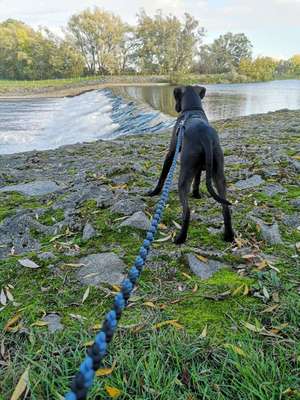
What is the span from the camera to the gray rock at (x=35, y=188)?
4.05m

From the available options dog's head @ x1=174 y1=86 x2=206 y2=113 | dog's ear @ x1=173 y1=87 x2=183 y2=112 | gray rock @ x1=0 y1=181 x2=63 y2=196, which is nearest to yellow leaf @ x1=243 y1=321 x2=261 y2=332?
dog's head @ x1=174 y1=86 x2=206 y2=113

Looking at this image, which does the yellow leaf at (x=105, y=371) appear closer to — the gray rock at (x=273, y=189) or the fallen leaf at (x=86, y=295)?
the fallen leaf at (x=86, y=295)

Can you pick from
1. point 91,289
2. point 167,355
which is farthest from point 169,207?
point 167,355

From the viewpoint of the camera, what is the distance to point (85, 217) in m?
3.06

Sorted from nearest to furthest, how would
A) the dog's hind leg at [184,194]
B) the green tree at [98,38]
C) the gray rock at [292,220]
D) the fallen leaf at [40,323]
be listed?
1. the fallen leaf at [40,323]
2. the dog's hind leg at [184,194]
3. the gray rock at [292,220]
4. the green tree at [98,38]

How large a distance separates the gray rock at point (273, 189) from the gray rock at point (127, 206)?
1.38m

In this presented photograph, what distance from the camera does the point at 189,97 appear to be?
10.2 feet

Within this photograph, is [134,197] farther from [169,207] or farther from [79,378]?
[79,378]

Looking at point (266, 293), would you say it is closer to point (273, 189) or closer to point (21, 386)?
point (21, 386)

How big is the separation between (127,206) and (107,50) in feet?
181

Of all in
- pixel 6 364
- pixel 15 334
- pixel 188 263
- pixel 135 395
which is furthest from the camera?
pixel 188 263

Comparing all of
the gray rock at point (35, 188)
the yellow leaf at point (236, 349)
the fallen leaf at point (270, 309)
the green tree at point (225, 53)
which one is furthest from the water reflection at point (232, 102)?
the green tree at point (225, 53)

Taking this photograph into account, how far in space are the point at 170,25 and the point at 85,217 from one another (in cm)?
5496

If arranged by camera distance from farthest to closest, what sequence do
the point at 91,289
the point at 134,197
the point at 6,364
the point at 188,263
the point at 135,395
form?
1. the point at 134,197
2. the point at 188,263
3. the point at 91,289
4. the point at 6,364
5. the point at 135,395
